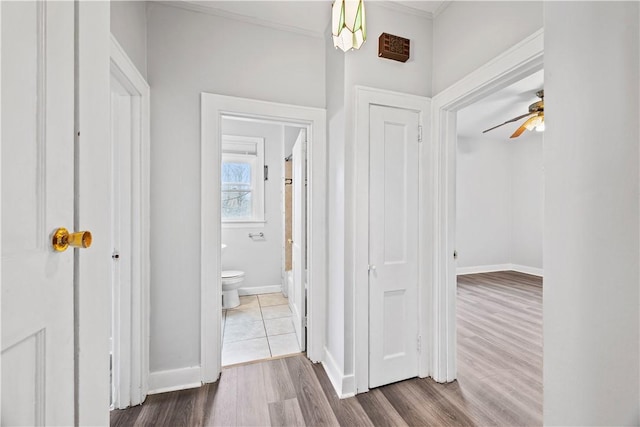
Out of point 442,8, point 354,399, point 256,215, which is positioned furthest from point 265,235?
point 442,8

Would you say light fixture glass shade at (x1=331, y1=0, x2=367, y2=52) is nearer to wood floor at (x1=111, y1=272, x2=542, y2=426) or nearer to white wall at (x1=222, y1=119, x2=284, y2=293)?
wood floor at (x1=111, y1=272, x2=542, y2=426)

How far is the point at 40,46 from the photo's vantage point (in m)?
0.57

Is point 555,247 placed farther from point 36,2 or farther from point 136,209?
point 136,209

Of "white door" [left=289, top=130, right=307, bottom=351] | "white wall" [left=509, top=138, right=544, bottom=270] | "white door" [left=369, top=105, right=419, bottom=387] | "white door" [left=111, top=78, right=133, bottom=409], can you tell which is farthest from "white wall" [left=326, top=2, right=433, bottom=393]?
"white wall" [left=509, top=138, right=544, bottom=270]

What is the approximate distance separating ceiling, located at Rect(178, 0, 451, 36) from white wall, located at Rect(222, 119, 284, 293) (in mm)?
1868

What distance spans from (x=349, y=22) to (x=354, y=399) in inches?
81.4

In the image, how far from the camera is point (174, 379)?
1.85m

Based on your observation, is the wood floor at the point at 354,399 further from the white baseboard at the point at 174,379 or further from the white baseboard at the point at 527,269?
the white baseboard at the point at 527,269


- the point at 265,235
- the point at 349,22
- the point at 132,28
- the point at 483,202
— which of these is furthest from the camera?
the point at 483,202

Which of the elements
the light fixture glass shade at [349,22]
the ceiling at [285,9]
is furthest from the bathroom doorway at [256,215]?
the light fixture glass shade at [349,22]

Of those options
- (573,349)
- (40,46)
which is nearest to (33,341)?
(40,46)

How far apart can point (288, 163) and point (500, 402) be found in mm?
3070

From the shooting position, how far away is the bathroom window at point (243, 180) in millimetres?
3881

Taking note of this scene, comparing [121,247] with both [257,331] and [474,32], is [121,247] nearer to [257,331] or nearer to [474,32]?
[257,331]
